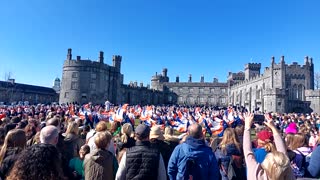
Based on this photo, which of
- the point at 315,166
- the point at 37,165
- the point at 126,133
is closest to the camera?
the point at 37,165

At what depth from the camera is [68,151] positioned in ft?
21.6

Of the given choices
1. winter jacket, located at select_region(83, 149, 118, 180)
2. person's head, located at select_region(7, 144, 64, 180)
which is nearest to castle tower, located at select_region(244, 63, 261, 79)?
winter jacket, located at select_region(83, 149, 118, 180)

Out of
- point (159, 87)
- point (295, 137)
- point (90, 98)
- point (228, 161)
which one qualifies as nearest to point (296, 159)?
point (295, 137)

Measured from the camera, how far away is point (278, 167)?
3.51 meters

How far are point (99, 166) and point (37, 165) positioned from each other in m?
2.46

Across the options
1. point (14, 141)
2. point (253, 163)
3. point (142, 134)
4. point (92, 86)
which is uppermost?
point (92, 86)

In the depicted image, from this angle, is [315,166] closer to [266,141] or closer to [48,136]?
[266,141]

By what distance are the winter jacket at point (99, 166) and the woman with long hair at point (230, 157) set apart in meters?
2.24

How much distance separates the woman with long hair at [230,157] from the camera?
5938 millimetres

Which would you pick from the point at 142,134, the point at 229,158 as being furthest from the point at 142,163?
the point at 229,158

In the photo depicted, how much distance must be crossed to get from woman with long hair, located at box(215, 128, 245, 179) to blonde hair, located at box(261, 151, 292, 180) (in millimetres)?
2381

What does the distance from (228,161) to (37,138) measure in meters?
4.07

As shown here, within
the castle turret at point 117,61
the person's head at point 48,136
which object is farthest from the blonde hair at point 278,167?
the castle turret at point 117,61

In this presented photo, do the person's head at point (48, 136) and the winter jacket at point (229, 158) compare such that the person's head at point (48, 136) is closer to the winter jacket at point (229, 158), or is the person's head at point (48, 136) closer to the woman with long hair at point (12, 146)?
the woman with long hair at point (12, 146)
